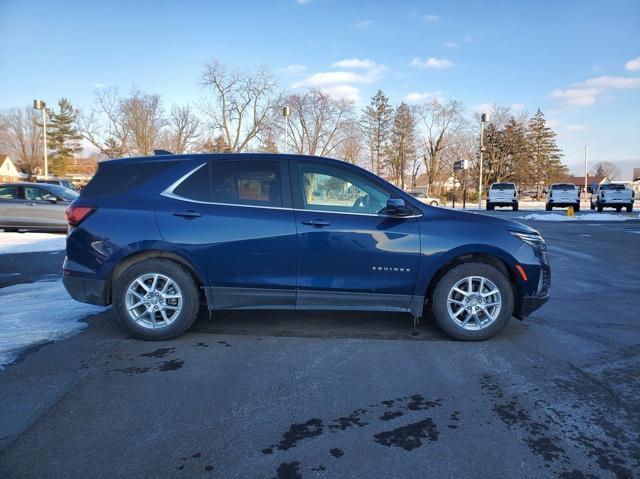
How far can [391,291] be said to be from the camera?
4.54 m

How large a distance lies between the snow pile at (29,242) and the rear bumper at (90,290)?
692 cm

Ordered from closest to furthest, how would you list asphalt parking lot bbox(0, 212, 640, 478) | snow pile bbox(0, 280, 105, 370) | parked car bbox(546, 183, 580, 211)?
asphalt parking lot bbox(0, 212, 640, 478) → snow pile bbox(0, 280, 105, 370) → parked car bbox(546, 183, 580, 211)

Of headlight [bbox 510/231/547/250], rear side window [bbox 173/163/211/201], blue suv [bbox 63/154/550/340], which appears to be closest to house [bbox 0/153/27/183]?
blue suv [bbox 63/154/550/340]

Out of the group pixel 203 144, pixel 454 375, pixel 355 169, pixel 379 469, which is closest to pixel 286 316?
pixel 355 169

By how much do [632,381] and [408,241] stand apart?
2102 millimetres

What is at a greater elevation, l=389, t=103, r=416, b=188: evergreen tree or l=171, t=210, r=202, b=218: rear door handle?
l=389, t=103, r=416, b=188: evergreen tree

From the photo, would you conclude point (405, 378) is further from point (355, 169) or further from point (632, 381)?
point (355, 169)

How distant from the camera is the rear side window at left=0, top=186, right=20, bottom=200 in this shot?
14.2 metres

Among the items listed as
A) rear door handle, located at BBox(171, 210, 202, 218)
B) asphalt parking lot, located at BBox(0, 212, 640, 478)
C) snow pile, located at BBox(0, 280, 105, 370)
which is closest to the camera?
asphalt parking lot, located at BBox(0, 212, 640, 478)

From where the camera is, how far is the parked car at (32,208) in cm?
1405

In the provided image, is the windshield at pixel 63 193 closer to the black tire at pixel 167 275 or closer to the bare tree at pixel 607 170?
the black tire at pixel 167 275

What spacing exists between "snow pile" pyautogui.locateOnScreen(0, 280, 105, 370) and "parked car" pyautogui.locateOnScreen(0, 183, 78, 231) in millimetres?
8227

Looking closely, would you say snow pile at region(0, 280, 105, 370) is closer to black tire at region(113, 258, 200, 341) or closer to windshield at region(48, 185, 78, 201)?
black tire at region(113, 258, 200, 341)

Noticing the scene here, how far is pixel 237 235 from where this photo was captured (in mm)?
4496
